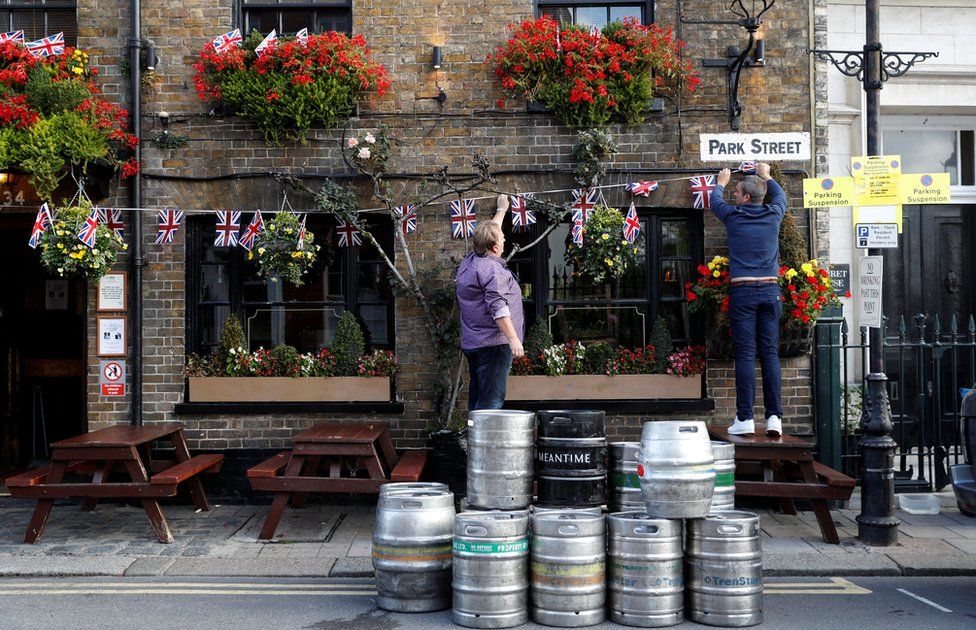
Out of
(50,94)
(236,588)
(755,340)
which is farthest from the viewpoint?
(50,94)

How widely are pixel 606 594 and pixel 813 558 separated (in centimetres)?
209

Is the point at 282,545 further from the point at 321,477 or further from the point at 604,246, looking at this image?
the point at 604,246

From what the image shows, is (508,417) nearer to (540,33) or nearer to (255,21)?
(540,33)

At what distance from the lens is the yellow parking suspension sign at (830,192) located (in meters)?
7.52

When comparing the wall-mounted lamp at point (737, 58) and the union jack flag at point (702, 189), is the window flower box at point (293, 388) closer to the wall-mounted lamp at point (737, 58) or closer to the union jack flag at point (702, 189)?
the union jack flag at point (702, 189)

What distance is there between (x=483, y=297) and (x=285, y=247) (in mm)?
2006

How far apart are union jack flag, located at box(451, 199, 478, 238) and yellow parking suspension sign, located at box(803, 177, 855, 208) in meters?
2.94

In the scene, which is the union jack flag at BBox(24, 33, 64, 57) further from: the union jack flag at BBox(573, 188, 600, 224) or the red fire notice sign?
the union jack flag at BBox(573, 188, 600, 224)

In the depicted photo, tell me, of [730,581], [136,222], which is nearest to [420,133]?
[136,222]

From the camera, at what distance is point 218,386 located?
8.71 m

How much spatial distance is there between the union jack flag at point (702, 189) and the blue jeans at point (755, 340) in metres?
1.15

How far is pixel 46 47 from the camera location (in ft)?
27.7

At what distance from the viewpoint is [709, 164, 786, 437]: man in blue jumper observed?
7699 millimetres

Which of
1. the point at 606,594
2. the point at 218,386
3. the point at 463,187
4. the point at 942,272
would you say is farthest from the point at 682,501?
the point at 942,272
